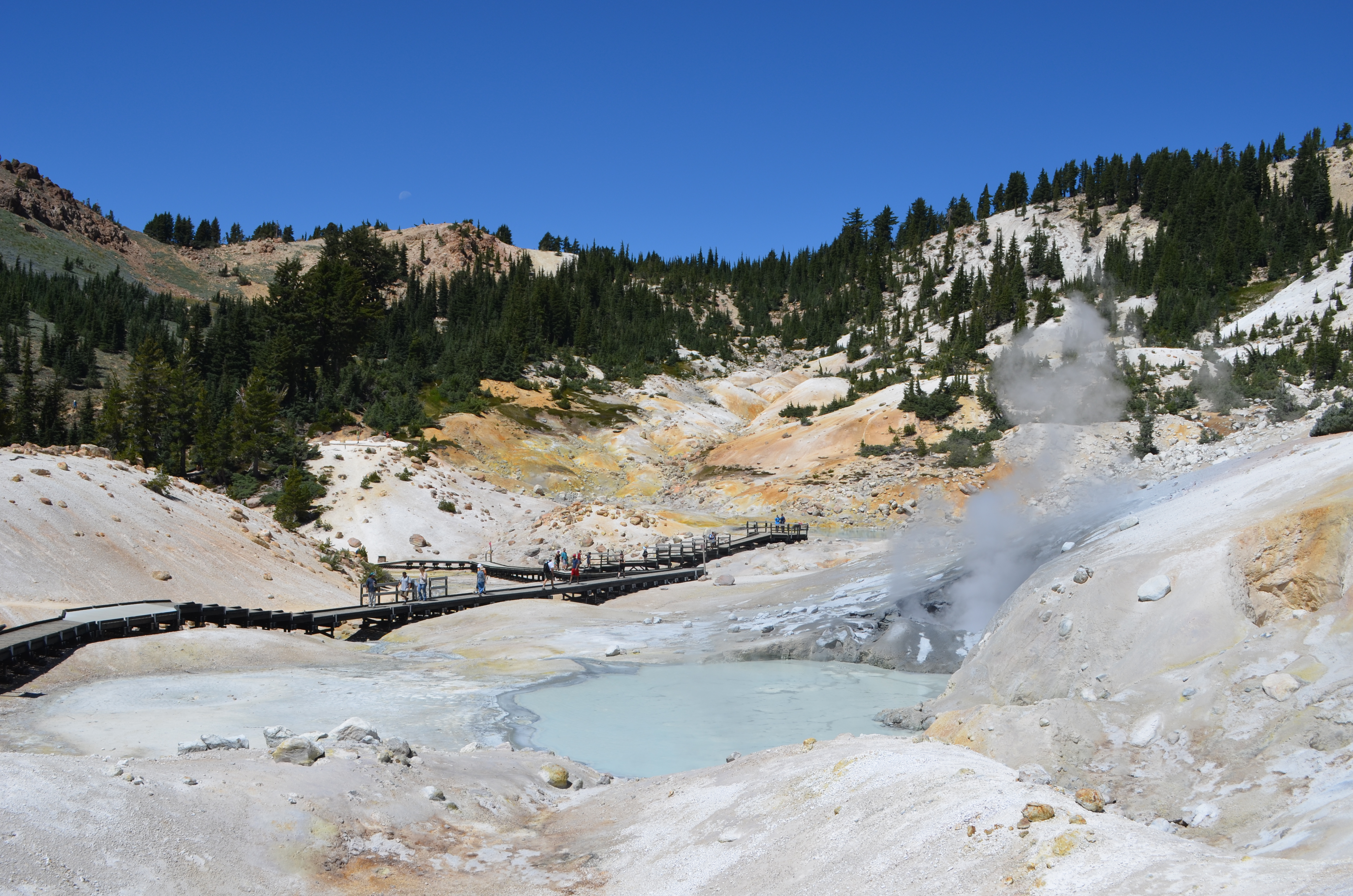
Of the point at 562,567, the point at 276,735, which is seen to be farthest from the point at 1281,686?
the point at 562,567

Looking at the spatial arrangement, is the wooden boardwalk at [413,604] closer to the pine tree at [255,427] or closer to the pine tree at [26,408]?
the pine tree at [255,427]

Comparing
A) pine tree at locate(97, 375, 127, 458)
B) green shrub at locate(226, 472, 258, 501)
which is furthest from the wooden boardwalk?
pine tree at locate(97, 375, 127, 458)

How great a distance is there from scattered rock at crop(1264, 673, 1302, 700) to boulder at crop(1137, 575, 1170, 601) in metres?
2.91

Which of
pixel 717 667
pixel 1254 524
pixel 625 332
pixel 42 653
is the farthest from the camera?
pixel 625 332

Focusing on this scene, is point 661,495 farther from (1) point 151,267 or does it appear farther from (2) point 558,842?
(1) point 151,267

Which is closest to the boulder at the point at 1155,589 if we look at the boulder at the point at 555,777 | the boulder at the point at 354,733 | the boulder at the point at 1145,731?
the boulder at the point at 1145,731

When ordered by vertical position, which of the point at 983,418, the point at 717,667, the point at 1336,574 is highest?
the point at 983,418

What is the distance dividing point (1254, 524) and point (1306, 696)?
384 cm

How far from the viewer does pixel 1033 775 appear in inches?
293

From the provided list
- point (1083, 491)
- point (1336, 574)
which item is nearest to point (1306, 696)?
point (1336, 574)

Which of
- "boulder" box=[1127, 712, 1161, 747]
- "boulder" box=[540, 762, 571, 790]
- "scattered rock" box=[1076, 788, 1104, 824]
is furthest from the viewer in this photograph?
"boulder" box=[540, 762, 571, 790]

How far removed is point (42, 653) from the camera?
16.1 m

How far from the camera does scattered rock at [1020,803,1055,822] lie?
19.6 feet

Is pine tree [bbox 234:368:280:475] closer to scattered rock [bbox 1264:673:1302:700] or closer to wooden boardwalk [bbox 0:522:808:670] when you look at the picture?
wooden boardwalk [bbox 0:522:808:670]
